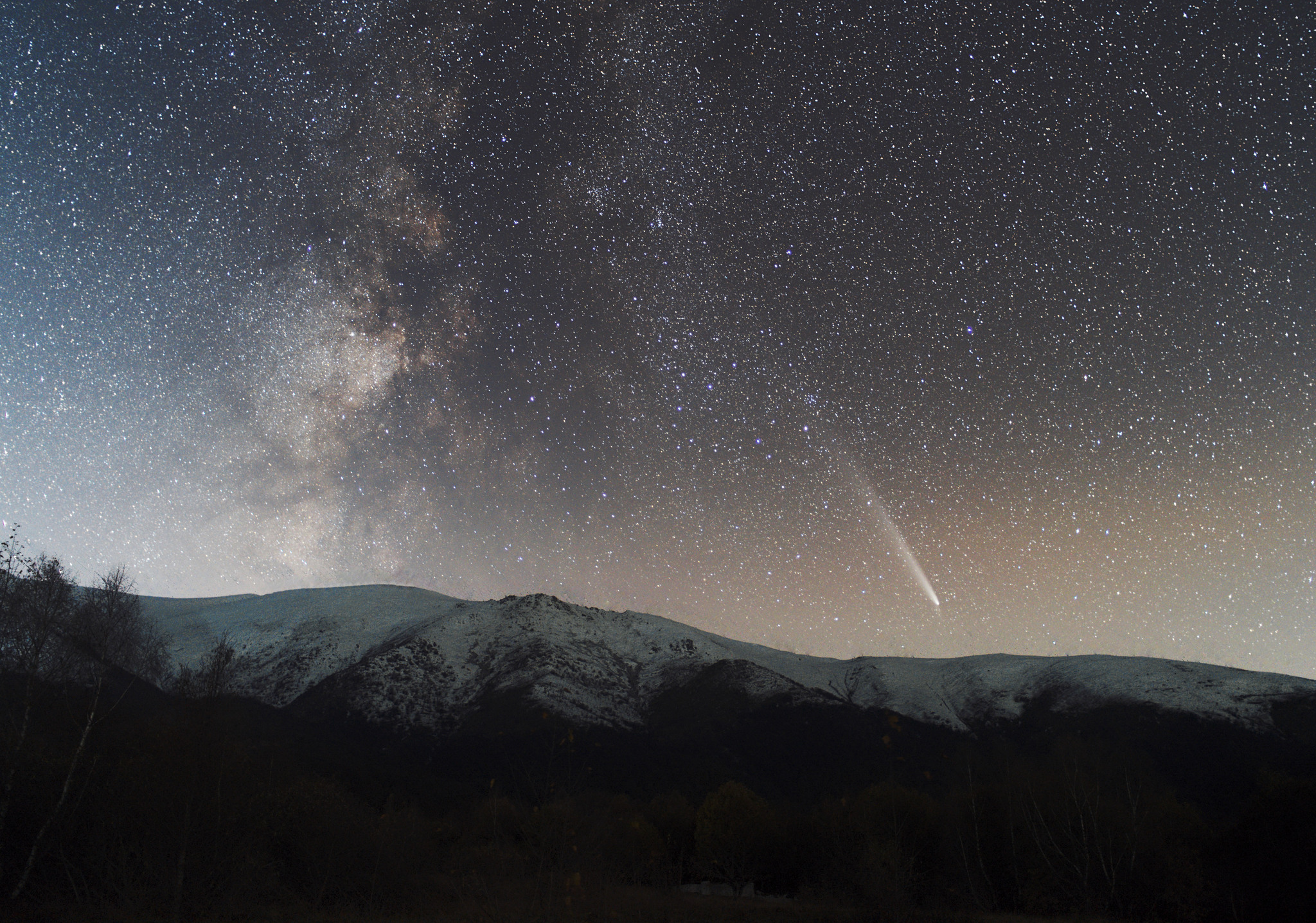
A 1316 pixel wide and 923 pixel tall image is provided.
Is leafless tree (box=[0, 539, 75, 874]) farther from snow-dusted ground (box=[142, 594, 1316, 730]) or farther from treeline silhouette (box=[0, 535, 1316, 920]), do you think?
snow-dusted ground (box=[142, 594, 1316, 730])

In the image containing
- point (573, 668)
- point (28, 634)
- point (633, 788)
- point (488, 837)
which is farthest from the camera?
point (573, 668)

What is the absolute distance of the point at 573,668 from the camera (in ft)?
489

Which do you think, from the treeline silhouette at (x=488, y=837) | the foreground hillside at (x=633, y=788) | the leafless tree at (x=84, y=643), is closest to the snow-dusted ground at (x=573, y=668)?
the foreground hillside at (x=633, y=788)

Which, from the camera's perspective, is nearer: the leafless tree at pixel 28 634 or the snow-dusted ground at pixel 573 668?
the leafless tree at pixel 28 634

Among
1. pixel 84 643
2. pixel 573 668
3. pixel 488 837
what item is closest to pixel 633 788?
pixel 573 668

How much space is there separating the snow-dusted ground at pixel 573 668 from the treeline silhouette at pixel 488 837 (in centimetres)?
6424

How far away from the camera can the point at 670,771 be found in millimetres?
110062

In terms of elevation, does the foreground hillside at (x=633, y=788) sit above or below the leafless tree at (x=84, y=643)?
below

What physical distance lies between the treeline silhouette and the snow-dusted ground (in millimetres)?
64242

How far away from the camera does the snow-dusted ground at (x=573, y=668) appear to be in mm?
126500

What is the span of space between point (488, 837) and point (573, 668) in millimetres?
99140

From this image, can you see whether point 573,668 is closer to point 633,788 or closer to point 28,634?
point 633,788

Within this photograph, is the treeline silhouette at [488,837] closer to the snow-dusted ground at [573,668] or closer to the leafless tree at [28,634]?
the leafless tree at [28,634]

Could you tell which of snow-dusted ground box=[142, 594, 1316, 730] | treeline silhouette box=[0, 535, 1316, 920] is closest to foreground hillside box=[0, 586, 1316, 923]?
treeline silhouette box=[0, 535, 1316, 920]
